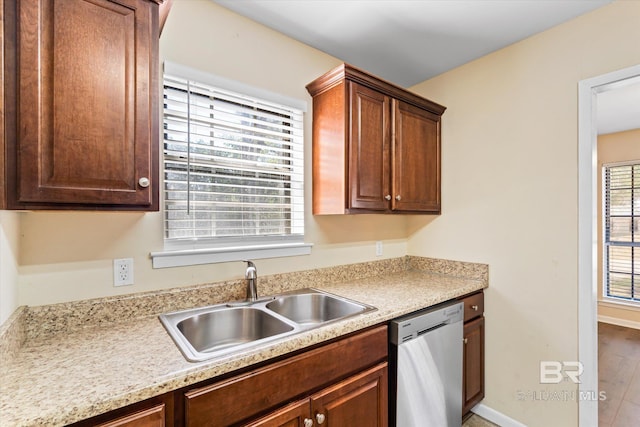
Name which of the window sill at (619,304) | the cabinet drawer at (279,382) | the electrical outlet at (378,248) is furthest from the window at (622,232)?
the cabinet drawer at (279,382)

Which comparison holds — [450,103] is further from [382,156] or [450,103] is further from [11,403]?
[11,403]

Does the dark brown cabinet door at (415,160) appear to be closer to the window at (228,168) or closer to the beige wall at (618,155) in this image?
the window at (228,168)

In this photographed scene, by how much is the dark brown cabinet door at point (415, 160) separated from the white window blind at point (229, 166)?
658mm

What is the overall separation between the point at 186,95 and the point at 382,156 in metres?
1.20

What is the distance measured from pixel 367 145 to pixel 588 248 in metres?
1.38

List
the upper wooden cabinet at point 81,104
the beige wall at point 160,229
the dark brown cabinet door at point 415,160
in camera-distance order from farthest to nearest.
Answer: the dark brown cabinet door at point 415,160, the beige wall at point 160,229, the upper wooden cabinet at point 81,104

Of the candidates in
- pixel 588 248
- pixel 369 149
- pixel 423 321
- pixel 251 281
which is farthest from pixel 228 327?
pixel 588 248

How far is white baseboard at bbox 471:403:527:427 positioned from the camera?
2000 millimetres

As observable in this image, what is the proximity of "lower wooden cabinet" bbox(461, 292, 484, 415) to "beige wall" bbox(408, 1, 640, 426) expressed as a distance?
7 cm

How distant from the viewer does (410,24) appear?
1.84m

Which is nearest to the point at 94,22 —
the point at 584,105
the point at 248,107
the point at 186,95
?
the point at 186,95

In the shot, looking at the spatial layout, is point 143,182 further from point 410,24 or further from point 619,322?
point 619,322

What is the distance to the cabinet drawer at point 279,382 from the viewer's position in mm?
967

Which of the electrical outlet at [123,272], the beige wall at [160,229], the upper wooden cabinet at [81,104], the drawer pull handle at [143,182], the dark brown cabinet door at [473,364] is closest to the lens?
the upper wooden cabinet at [81,104]
